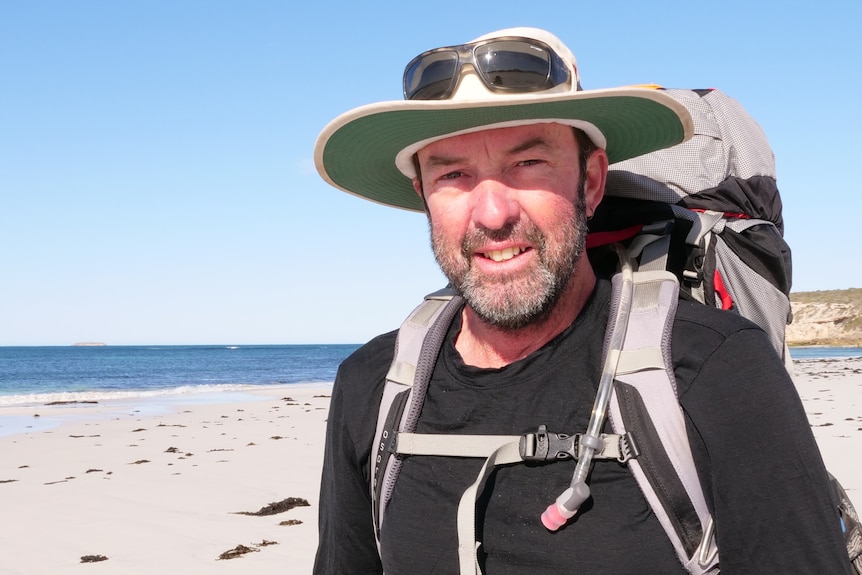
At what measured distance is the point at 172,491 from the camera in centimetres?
905

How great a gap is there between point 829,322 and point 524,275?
Result: 8863cm

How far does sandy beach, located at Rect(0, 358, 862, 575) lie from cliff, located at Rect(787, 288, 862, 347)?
6806cm

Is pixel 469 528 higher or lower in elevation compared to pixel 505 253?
lower

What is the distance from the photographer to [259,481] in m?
9.46

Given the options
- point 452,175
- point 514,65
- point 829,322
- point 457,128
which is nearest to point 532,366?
point 452,175

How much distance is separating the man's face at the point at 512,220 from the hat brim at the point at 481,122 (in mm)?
82

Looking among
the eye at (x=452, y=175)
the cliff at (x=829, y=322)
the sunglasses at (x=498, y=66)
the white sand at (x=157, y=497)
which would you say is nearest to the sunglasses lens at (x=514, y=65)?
the sunglasses at (x=498, y=66)

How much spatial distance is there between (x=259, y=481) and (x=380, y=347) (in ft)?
24.5

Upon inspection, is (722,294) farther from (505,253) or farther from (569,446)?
(569,446)

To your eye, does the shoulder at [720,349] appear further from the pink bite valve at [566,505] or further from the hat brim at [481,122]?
the hat brim at [481,122]

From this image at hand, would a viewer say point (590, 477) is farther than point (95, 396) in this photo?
No

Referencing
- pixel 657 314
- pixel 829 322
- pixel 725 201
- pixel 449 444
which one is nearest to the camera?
pixel 657 314

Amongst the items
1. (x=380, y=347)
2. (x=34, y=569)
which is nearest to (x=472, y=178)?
(x=380, y=347)

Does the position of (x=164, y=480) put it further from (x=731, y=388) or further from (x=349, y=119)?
(x=731, y=388)
